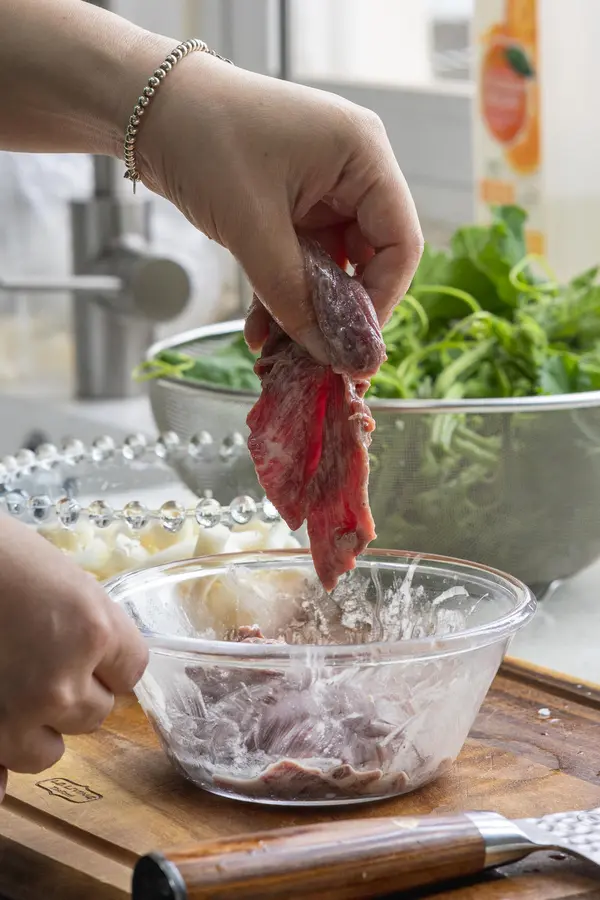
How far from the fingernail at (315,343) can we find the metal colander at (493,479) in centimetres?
27

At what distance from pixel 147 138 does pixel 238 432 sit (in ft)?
1.28

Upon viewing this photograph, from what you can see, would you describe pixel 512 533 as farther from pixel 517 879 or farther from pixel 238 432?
pixel 517 879

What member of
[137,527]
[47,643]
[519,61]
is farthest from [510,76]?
[47,643]

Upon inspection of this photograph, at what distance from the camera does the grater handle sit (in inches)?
23.7

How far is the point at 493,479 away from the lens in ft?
3.55

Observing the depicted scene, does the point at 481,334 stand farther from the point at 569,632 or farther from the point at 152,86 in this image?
the point at 152,86

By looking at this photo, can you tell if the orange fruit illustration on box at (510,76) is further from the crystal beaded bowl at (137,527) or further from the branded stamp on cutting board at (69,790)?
the branded stamp on cutting board at (69,790)

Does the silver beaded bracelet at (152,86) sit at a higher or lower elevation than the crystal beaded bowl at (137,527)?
higher

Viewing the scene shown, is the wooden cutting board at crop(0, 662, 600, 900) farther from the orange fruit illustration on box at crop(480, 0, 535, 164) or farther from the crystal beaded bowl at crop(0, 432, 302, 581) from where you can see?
the orange fruit illustration on box at crop(480, 0, 535, 164)

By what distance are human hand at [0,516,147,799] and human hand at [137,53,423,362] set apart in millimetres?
229

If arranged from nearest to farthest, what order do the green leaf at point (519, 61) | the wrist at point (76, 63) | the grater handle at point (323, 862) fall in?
the grater handle at point (323, 862) < the wrist at point (76, 63) < the green leaf at point (519, 61)

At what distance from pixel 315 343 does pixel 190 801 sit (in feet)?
0.92

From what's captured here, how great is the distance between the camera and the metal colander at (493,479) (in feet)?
3.51

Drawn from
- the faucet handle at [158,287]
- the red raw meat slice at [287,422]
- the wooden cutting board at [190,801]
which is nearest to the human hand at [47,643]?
the wooden cutting board at [190,801]
